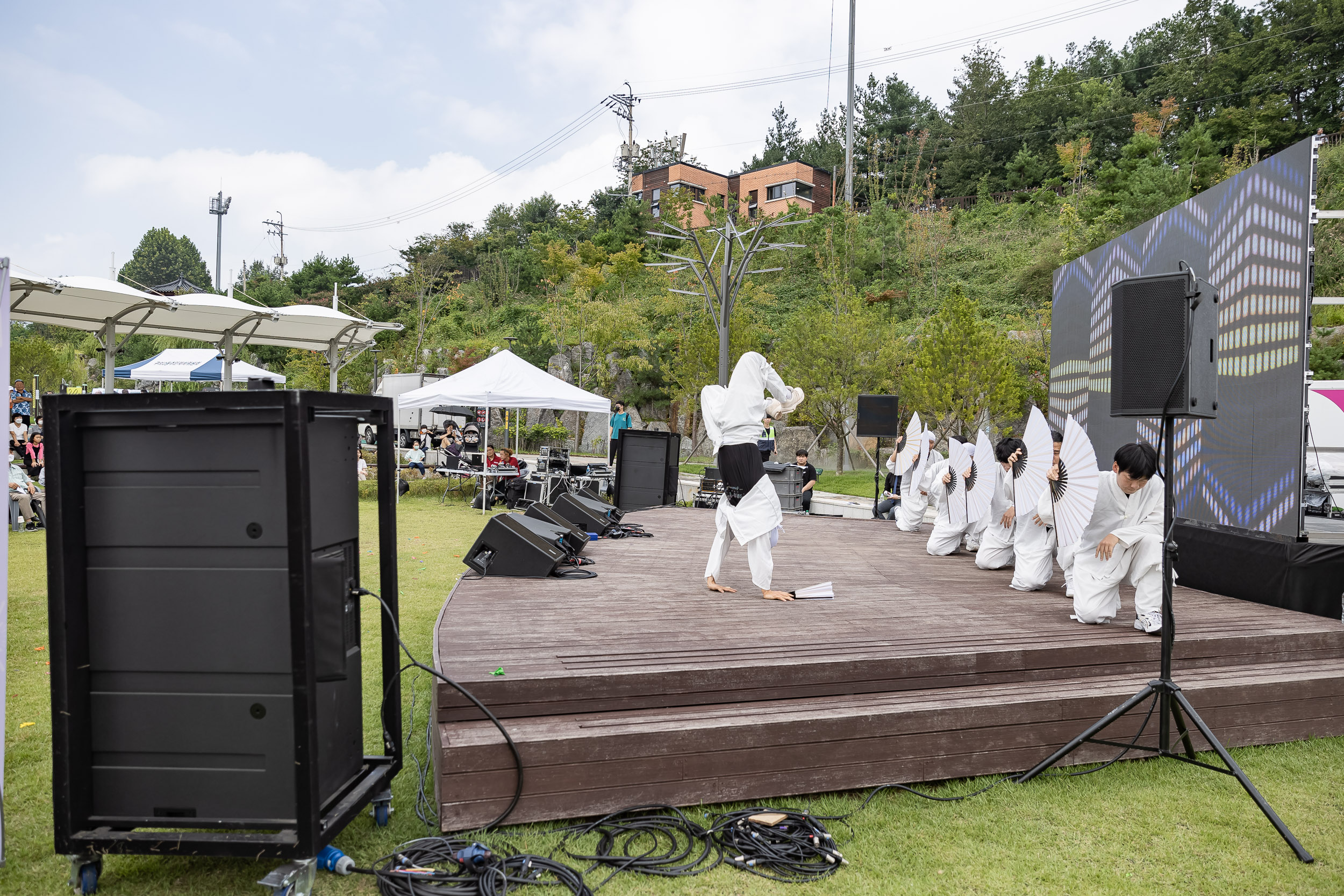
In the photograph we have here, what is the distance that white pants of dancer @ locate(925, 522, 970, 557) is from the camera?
25.3 ft

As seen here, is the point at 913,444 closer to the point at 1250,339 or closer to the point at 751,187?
the point at 1250,339

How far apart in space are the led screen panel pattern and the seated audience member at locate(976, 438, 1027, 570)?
1.03m

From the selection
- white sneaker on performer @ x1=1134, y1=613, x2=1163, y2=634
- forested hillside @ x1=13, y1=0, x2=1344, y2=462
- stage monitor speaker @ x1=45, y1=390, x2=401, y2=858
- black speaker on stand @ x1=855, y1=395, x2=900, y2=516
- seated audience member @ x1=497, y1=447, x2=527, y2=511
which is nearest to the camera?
stage monitor speaker @ x1=45, y1=390, x2=401, y2=858

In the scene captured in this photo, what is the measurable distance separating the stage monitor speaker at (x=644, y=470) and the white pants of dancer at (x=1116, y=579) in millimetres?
8025

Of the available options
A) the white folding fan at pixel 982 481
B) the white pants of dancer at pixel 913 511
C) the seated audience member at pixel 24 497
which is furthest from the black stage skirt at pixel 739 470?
the seated audience member at pixel 24 497

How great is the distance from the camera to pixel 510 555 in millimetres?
5820

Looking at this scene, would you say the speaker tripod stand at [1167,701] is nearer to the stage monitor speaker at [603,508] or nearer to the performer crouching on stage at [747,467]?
the performer crouching on stage at [747,467]

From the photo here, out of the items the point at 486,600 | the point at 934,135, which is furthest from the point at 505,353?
the point at 934,135

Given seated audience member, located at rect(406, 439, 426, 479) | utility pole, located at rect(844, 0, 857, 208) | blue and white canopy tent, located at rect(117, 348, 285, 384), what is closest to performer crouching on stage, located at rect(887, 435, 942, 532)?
seated audience member, located at rect(406, 439, 426, 479)

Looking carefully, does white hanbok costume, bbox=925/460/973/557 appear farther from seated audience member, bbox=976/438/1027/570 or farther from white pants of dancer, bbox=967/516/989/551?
seated audience member, bbox=976/438/1027/570

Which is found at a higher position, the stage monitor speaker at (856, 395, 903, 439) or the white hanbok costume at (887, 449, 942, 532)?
the stage monitor speaker at (856, 395, 903, 439)

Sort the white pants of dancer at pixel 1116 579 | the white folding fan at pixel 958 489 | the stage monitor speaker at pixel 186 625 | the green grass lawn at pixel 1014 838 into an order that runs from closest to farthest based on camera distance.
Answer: the stage monitor speaker at pixel 186 625 < the green grass lawn at pixel 1014 838 < the white pants of dancer at pixel 1116 579 < the white folding fan at pixel 958 489

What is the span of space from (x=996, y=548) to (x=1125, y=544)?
2167 millimetres

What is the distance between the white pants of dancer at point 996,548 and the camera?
22.5 ft
